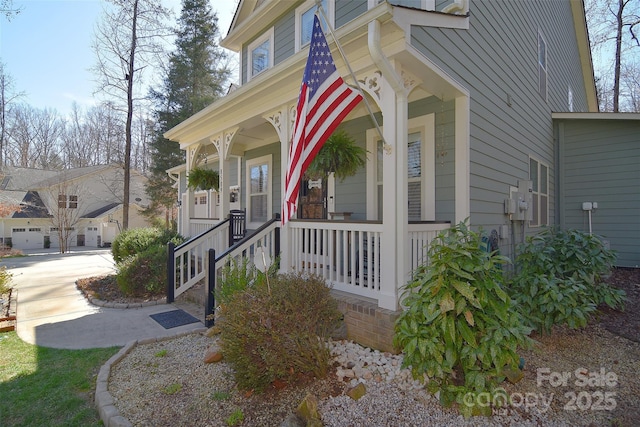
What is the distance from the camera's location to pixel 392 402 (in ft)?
8.53

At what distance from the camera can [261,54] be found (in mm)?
8148

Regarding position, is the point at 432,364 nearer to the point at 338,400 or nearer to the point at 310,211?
the point at 338,400

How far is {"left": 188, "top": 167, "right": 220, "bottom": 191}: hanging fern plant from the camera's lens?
7.61 meters

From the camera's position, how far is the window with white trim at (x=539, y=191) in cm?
706

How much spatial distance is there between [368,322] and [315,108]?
231 centimetres

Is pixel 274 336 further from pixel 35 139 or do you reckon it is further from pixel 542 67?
pixel 35 139

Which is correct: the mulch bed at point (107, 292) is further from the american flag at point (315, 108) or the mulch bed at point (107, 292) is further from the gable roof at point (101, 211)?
the gable roof at point (101, 211)

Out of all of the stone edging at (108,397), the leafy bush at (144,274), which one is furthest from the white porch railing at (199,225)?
the stone edging at (108,397)

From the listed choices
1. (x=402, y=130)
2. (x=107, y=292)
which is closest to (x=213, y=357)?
(x=402, y=130)

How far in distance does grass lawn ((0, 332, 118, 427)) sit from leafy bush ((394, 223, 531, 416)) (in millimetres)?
2592

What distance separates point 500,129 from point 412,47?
305 centimetres

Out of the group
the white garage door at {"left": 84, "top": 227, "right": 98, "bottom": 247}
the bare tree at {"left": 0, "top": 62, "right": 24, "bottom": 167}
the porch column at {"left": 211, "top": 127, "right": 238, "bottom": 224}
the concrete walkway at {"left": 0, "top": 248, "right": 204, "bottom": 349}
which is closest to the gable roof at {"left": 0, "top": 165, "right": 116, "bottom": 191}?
the bare tree at {"left": 0, "top": 62, "right": 24, "bottom": 167}

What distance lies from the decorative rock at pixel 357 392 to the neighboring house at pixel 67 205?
74.1ft

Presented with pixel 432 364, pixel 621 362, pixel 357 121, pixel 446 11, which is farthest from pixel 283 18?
pixel 621 362
